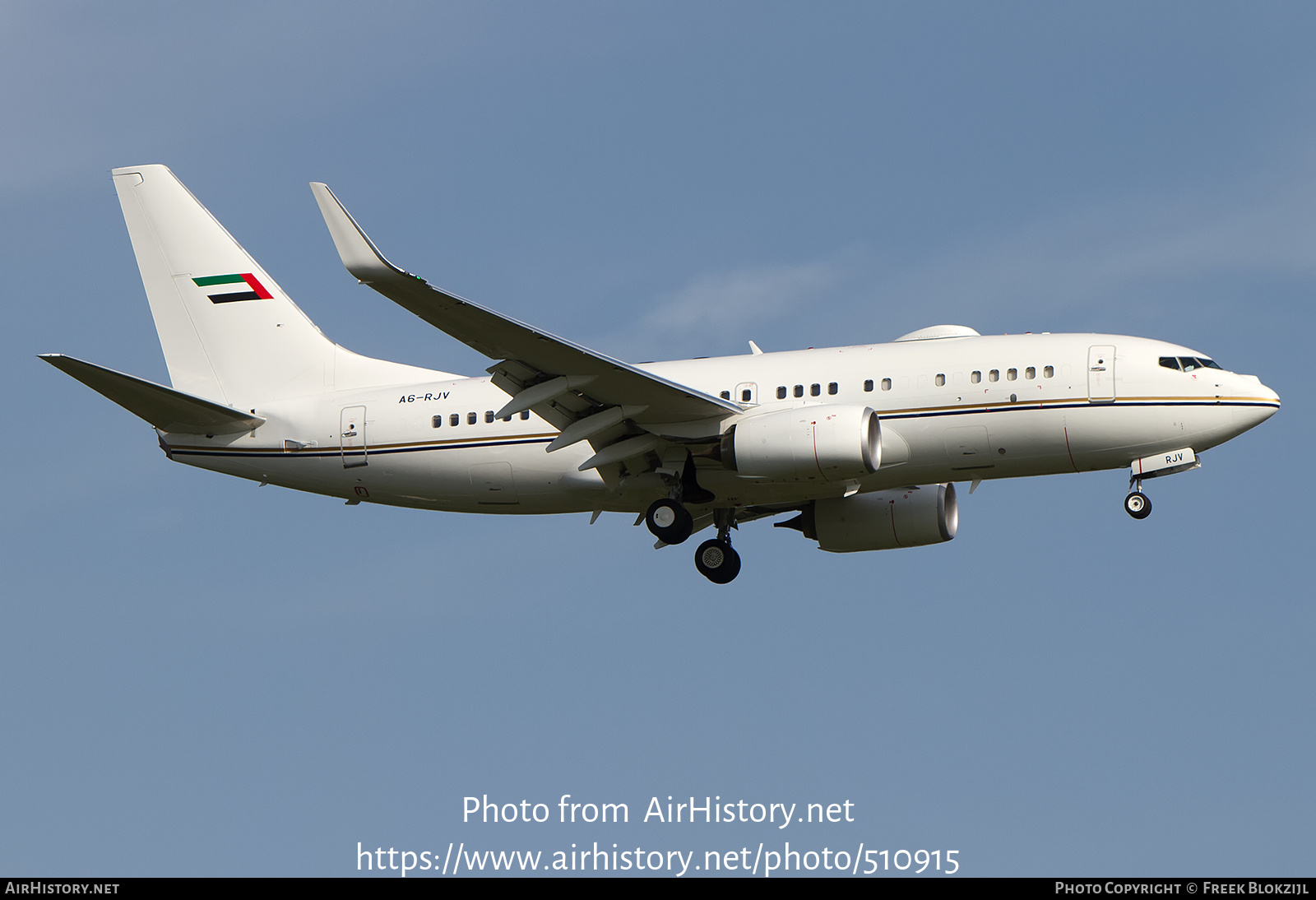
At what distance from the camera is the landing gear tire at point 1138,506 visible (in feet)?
102

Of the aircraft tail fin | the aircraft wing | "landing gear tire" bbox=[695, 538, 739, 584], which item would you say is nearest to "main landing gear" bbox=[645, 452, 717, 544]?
the aircraft wing

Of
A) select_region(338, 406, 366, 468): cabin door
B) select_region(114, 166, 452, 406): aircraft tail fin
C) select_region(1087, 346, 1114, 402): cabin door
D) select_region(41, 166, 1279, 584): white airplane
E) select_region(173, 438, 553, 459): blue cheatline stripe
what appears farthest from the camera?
select_region(114, 166, 452, 406): aircraft tail fin

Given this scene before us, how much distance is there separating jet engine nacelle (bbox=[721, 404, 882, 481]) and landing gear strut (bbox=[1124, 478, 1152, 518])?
199 inches

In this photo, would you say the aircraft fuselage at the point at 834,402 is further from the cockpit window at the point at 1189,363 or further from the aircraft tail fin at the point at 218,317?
the aircraft tail fin at the point at 218,317

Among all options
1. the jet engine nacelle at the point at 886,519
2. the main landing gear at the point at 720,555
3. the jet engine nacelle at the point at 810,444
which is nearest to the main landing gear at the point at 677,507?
the main landing gear at the point at 720,555

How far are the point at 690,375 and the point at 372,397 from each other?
7.45m

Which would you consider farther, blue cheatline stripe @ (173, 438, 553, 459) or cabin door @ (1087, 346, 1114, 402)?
blue cheatline stripe @ (173, 438, 553, 459)

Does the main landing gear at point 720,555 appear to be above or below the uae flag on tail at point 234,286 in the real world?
below

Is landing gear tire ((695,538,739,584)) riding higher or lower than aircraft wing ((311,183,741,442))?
lower

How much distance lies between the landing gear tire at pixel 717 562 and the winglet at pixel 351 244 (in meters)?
11.3

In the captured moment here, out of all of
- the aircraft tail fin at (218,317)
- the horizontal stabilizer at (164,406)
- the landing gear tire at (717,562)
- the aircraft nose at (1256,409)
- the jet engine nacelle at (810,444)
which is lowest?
the landing gear tire at (717,562)

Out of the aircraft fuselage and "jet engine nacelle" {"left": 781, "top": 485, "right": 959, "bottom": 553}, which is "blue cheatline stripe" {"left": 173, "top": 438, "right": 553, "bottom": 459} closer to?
the aircraft fuselage

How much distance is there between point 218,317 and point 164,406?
4.02 metres

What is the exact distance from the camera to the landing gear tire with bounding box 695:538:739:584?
35.1 m
